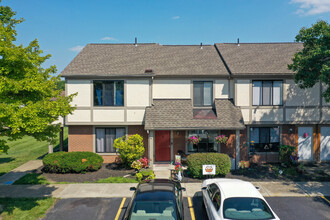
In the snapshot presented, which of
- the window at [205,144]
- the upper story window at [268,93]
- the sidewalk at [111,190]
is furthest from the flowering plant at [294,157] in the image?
the window at [205,144]

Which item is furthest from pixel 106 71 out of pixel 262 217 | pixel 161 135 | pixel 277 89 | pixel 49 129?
pixel 262 217

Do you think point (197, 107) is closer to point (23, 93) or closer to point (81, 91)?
point (81, 91)

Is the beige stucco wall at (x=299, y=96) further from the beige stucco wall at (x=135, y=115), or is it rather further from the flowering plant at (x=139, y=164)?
the flowering plant at (x=139, y=164)

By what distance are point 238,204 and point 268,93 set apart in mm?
10354

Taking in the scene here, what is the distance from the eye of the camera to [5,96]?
841cm

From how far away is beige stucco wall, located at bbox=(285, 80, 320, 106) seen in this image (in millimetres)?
15383

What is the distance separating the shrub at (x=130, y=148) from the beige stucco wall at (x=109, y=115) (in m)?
1.44

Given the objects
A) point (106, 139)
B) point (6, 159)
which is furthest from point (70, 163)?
point (6, 159)

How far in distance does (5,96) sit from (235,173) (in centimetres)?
1191

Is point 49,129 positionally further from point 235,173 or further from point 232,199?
point 235,173

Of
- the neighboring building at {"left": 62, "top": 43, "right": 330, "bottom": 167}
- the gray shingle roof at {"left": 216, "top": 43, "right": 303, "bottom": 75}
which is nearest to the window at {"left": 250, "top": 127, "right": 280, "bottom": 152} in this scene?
the neighboring building at {"left": 62, "top": 43, "right": 330, "bottom": 167}

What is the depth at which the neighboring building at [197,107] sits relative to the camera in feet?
50.0

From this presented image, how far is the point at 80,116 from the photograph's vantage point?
15.3 m

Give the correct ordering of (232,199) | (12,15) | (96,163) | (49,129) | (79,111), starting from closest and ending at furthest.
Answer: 1. (232,199)
2. (49,129)
3. (96,163)
4. (79,111)
5. (12,15)
